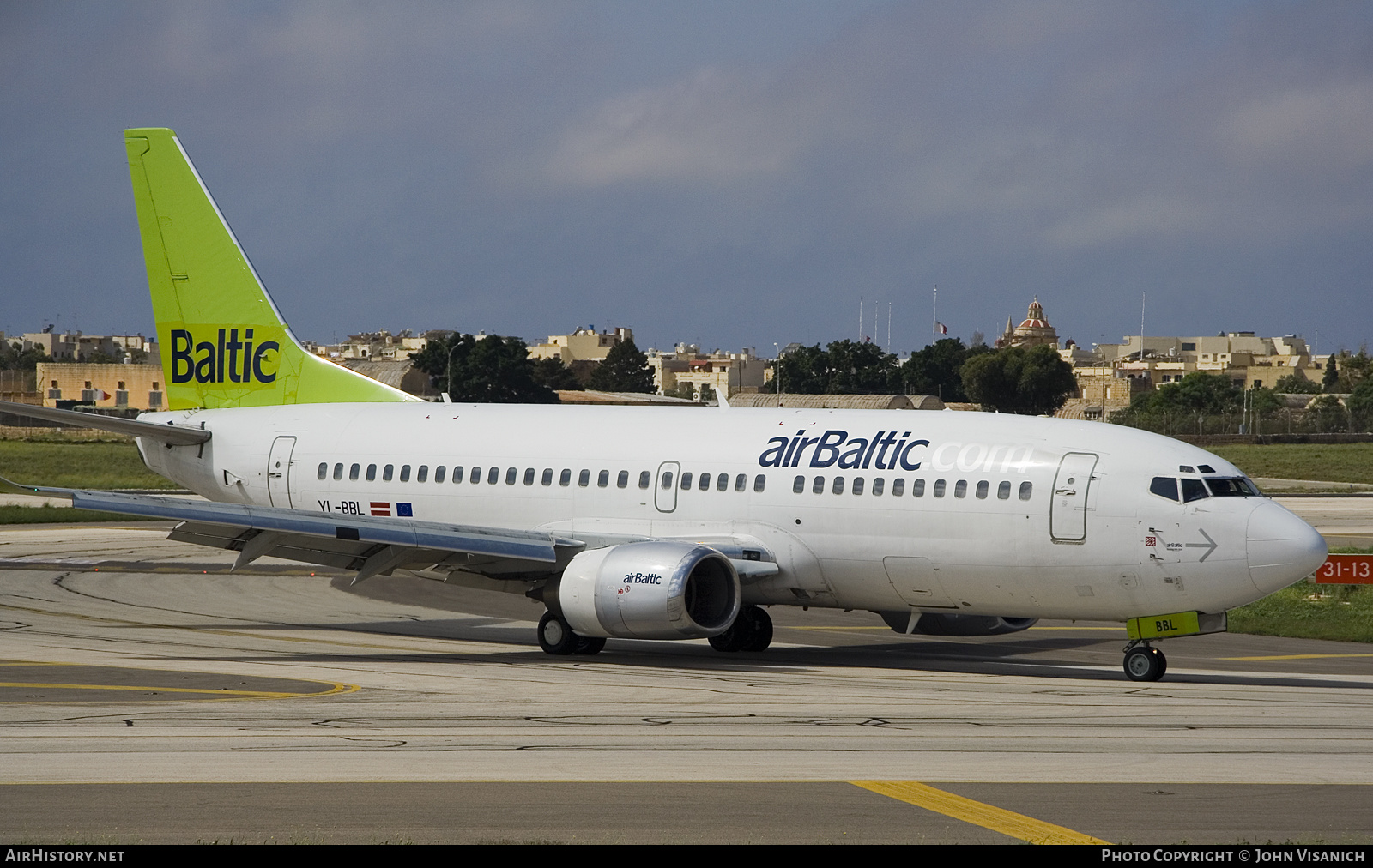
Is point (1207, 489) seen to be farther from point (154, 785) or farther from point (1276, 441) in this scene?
point (1276, 441)

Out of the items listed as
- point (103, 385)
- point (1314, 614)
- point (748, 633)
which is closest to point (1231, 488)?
point (748, 633)

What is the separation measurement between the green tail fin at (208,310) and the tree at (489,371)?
118 m

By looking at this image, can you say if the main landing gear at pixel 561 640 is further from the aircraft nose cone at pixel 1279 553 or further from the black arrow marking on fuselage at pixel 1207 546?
the aircraft nose cone at pixel 1279 553

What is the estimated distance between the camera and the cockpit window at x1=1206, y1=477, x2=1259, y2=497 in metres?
24.2

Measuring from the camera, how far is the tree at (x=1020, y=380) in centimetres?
17825

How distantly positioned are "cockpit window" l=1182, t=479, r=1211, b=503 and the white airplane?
0.03 meters

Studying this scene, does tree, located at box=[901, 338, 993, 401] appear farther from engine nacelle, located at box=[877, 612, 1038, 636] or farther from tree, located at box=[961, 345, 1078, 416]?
engine nacelle, located at box=[877, 612, 1038, 636]

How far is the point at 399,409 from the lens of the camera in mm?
32812

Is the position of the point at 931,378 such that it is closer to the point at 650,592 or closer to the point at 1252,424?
the point at 1252,424

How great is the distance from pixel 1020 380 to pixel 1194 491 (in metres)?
157

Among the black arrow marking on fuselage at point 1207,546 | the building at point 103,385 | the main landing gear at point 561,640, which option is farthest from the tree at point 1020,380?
the black arrow marking on fuselage at point 1207,546

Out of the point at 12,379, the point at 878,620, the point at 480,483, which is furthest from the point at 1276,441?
the point at 12,379

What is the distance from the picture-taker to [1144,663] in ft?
82.0

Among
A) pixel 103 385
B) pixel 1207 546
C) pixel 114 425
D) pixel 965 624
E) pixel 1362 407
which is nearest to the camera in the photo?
pixel 1207 546
